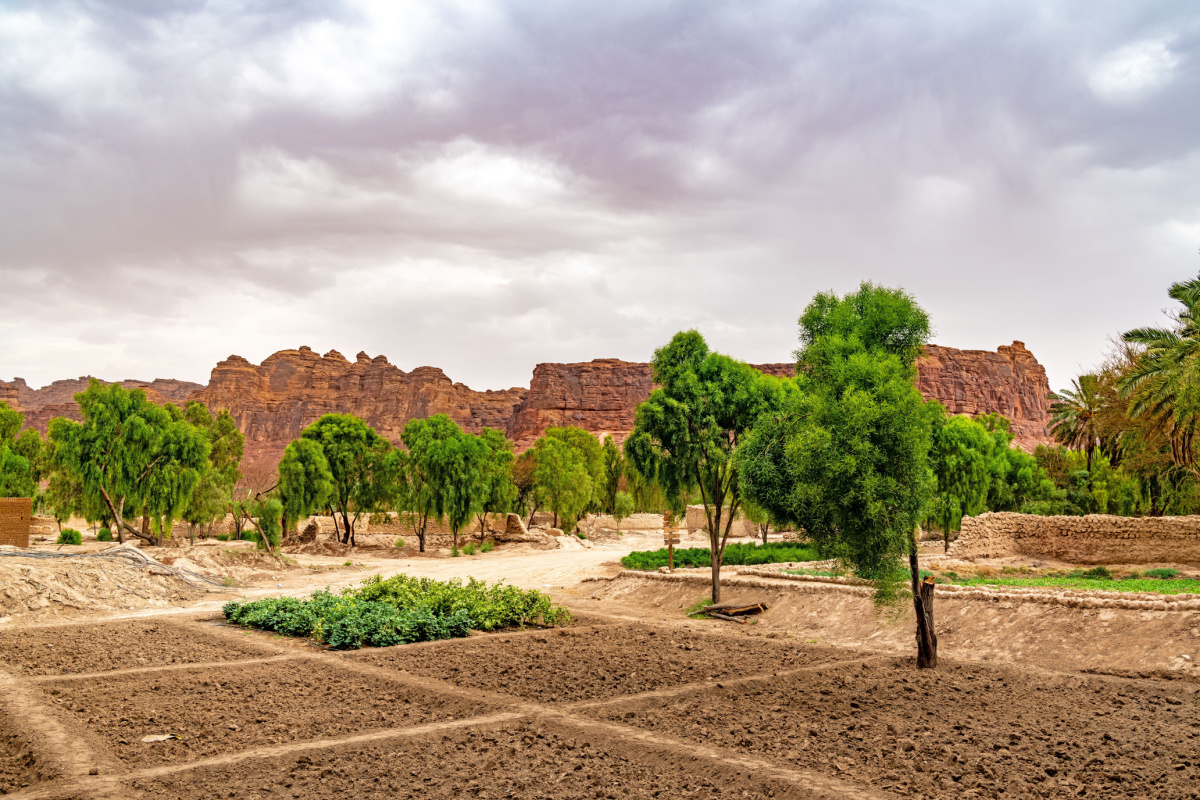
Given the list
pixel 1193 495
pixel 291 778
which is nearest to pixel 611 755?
pixel 291 778

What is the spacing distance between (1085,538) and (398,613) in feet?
75.5

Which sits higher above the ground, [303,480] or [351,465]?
[351,465]

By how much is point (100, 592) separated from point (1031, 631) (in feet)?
62.8

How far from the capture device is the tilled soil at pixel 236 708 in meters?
7.41

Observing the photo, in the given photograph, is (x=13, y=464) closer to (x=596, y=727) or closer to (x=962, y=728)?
(x=596, y=727)

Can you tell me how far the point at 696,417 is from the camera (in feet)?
54.0

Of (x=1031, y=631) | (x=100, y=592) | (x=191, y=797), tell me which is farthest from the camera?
(x=100, y=592)

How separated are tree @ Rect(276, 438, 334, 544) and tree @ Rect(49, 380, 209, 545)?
221 inches

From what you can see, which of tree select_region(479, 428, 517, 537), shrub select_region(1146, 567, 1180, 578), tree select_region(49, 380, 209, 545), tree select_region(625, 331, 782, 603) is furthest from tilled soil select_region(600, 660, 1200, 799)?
tree select_region(479, 428, 517, 537)

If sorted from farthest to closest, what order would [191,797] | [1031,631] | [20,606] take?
1. [20,606]
2. [1031,631]
3. [191,797]

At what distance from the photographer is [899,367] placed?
10195 mm

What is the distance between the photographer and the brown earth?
6219 millimetres

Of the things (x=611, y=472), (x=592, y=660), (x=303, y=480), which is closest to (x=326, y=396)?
(x=611, y=472)

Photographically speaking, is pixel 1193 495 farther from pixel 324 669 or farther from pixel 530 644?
pixel 324 669
